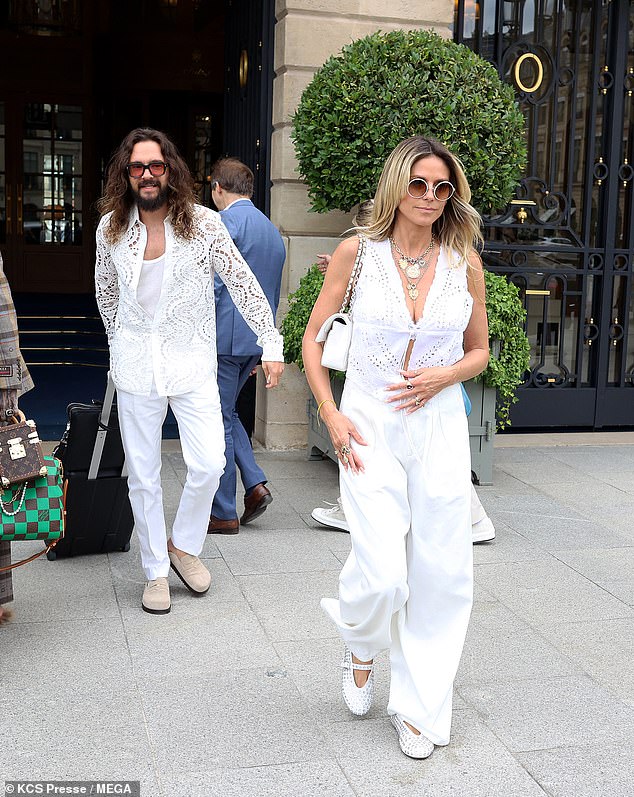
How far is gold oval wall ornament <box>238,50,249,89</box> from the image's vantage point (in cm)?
821

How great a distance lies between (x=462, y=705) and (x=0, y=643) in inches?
71.8

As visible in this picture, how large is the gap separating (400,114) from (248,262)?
1.54 metres

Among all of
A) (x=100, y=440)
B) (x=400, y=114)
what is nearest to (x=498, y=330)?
(x=400, y=114)

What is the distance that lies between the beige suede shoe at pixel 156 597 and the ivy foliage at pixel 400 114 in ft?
10.2

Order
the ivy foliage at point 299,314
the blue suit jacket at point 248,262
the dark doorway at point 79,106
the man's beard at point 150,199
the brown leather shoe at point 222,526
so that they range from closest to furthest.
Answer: the man's beard at point 150,199 → the blue suit jacket at point 248,262 → the brown leather shoe at point 222,526 → the ivy foliage at point 299,314 → the dark doorway at point 79,106

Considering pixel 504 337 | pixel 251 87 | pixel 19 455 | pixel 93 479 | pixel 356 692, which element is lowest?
pixel 356 692

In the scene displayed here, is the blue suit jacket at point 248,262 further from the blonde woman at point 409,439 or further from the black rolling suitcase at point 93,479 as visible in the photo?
the blonde woman at point 409,439

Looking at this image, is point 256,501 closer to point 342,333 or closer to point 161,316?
point 161,316

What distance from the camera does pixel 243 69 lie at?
8289mm

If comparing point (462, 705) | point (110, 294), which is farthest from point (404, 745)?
point (110, 294)

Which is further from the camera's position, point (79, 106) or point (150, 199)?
point (79, 106)

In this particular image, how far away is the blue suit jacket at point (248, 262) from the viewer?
5.51 meters

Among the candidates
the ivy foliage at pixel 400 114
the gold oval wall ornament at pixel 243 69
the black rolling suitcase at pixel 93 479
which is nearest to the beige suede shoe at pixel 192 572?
the black rolling suitcase at pixel 93 479

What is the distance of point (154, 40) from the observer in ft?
61.9
